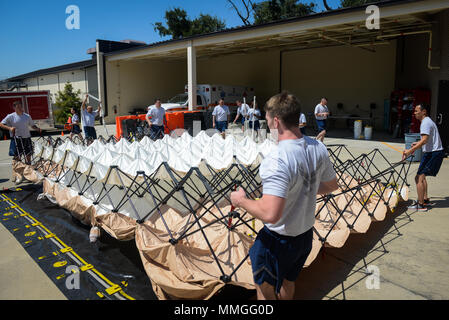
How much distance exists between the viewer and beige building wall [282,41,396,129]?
59.5ft

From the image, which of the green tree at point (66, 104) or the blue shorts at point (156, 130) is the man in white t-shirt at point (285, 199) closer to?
the blue shorts at point (156, 130)

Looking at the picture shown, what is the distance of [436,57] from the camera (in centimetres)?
Answer: 1077

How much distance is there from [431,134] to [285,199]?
167 inches

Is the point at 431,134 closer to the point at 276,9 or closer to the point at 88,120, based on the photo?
the point at 88,120

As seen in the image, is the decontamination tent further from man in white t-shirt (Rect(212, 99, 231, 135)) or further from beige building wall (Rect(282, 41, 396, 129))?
beige building wall (Rect(282, 41, 396, 129))

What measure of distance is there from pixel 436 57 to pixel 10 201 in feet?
42.0

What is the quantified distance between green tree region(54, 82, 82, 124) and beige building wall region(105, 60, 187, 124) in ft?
11.5

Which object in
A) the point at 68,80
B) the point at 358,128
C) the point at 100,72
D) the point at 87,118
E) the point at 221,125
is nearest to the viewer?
the point at 87,118

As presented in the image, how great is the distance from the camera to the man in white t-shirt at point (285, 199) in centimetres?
175

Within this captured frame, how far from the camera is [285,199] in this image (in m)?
1.75

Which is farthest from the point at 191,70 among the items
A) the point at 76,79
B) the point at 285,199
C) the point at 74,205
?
the point at 285,199

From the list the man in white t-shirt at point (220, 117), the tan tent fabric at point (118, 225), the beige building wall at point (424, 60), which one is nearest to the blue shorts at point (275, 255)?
the tan tent fabric at point (118, 225)
